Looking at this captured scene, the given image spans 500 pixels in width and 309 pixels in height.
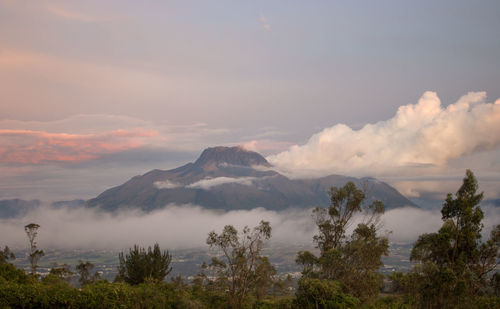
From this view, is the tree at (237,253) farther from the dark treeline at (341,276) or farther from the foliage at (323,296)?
the foliage at (323,296)

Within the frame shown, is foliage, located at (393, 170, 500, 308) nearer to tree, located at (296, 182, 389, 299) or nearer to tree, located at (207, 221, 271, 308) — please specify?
tree, located at (296, 182, 389, 299)

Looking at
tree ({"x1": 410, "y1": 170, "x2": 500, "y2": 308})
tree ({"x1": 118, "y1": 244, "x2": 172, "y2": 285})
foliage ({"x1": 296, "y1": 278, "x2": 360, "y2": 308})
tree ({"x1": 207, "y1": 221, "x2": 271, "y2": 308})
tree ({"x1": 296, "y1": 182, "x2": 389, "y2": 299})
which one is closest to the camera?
foliage ({"x1": 296, "y1": 278, "x2": 360, "y2": 308})

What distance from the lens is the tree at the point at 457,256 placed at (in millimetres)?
24344

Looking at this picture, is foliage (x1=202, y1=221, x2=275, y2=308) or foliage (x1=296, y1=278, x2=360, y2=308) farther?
foliage (x1=202, y1=221, x2=275, y2=308)

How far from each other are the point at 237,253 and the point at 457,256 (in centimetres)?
1648

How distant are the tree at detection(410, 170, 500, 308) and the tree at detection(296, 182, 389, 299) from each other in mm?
3433

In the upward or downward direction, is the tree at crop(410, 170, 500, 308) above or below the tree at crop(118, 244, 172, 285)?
above

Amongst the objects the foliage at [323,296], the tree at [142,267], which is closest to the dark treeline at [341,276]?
the foliage at [323,296]

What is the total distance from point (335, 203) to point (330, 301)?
42.0 ft

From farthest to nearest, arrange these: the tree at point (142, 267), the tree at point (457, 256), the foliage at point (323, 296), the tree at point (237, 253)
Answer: the tree at point (142, 267) < the tree at point (237, 253) < the tree at point (457, 256) < the foliage at point (323, 296)

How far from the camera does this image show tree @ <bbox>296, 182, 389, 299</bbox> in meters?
28.8

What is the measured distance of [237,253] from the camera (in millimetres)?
30344

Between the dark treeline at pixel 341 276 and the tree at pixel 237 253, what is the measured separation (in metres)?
0.08

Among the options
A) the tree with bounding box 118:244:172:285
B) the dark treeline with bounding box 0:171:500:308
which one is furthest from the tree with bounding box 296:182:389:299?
the tree with bounding box 118:244:172:285
